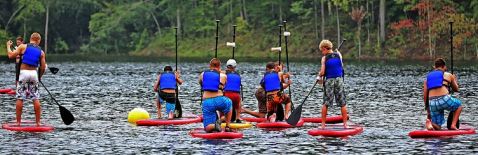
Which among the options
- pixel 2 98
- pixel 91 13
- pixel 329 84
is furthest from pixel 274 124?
pixel 91 13

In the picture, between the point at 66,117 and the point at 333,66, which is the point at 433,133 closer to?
the point at 333,66

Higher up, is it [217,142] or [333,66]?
[333,66]

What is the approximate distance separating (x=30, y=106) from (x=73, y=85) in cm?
1702

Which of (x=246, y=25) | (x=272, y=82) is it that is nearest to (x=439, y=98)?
(x=272, y=82)

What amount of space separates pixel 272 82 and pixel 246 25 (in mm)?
91280

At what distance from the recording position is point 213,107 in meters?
26.0

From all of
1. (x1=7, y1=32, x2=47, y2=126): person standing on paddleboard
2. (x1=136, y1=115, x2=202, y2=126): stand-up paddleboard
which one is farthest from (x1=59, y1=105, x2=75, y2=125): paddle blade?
(x1=136, y1=115, x2=202, y2=126): stand-up paddleboard

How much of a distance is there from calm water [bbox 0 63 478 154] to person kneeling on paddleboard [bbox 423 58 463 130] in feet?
2.85

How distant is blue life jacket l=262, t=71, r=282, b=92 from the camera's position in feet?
97.2

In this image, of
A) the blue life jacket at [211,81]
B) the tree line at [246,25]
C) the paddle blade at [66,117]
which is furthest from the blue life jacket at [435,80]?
the tree line at [246,25]

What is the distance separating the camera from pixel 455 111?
26234mm

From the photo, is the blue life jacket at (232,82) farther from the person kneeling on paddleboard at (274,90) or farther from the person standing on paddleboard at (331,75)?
the person standing on paddleboard at (331,75)

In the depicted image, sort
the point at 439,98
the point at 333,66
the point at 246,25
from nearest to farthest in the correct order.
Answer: the point at 439,98 → the point at 333,66 → the point at 246,25

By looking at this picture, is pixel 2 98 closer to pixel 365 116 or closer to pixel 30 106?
pixel 30 106
